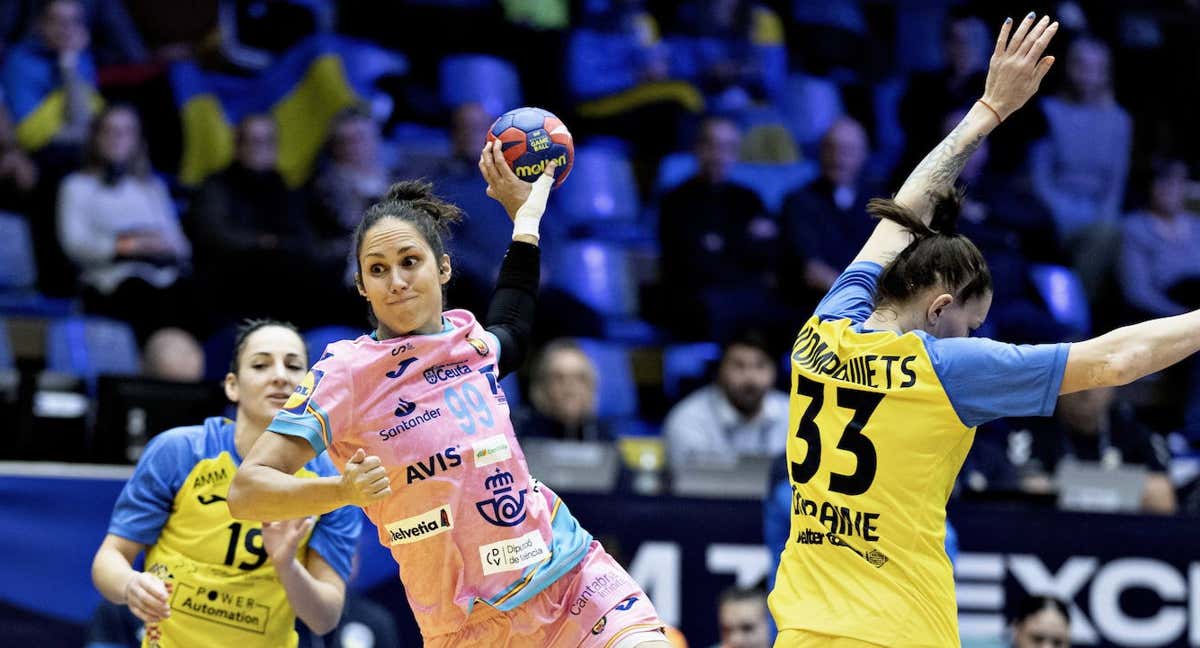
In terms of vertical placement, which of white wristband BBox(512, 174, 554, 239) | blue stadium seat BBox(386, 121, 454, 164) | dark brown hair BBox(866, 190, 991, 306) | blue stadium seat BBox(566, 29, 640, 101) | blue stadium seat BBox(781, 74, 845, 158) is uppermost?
blue stadium seat BBox(566, 29, 640, 101)

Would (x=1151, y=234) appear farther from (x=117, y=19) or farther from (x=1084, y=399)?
(x=117, y=19)

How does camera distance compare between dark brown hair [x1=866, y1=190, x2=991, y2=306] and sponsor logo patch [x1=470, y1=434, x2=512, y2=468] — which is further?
sponsor logo patch [x1=470, y1=434, x2=512, y2=468]

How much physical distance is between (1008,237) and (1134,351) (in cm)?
770

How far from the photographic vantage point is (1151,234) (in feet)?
38.7

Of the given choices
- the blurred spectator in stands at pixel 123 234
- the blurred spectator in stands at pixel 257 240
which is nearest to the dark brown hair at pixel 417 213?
the blurred spectator in stands at pixel 257 240

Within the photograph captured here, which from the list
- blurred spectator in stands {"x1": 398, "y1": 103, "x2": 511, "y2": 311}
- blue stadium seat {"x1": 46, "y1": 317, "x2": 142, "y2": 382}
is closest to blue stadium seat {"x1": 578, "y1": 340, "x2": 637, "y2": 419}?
blurred spectator in stands {"x1": 398, "y1": 103, "x2": 511, "y2": 311}

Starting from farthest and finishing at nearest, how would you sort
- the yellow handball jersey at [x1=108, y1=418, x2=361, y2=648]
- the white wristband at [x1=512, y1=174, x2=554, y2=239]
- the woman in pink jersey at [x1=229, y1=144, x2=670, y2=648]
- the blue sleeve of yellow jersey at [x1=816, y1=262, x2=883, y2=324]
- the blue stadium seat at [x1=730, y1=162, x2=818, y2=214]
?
the blue stadium seat at [x1=730, y1=162, x2=818, y2=214]
the yellow handball jersey at [x1=108, y1=418, x2=361, y2=648]
the white wristband at [x1=512, y1=174, x2=554, y2=239]
the blue sleeve of yellow jersey at [x1=816, y1=262, x2=883, y2=324]
the woman in pink jersey at [x1=229, y1=144, x2=670, y2=648]

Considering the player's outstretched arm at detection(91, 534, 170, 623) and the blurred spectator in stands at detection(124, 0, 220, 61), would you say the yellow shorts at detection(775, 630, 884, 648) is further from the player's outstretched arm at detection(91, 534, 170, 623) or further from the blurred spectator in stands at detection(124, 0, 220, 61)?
the blurred spectator in stands at detection(124, 0, 220, 61)

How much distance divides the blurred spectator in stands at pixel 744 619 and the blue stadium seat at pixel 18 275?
16.0ft

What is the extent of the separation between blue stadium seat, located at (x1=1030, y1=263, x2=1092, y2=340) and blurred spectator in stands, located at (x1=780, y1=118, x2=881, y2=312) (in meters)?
1.32

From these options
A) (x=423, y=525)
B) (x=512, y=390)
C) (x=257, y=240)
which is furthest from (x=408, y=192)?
(x=257, y=240)

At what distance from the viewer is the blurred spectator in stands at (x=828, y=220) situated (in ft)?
35.4

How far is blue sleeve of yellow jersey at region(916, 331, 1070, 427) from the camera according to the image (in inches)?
165

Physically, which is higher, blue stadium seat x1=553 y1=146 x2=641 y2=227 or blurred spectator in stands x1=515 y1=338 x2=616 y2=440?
blue stadium seat x1=553 y1=146 x2=641 y2=227
